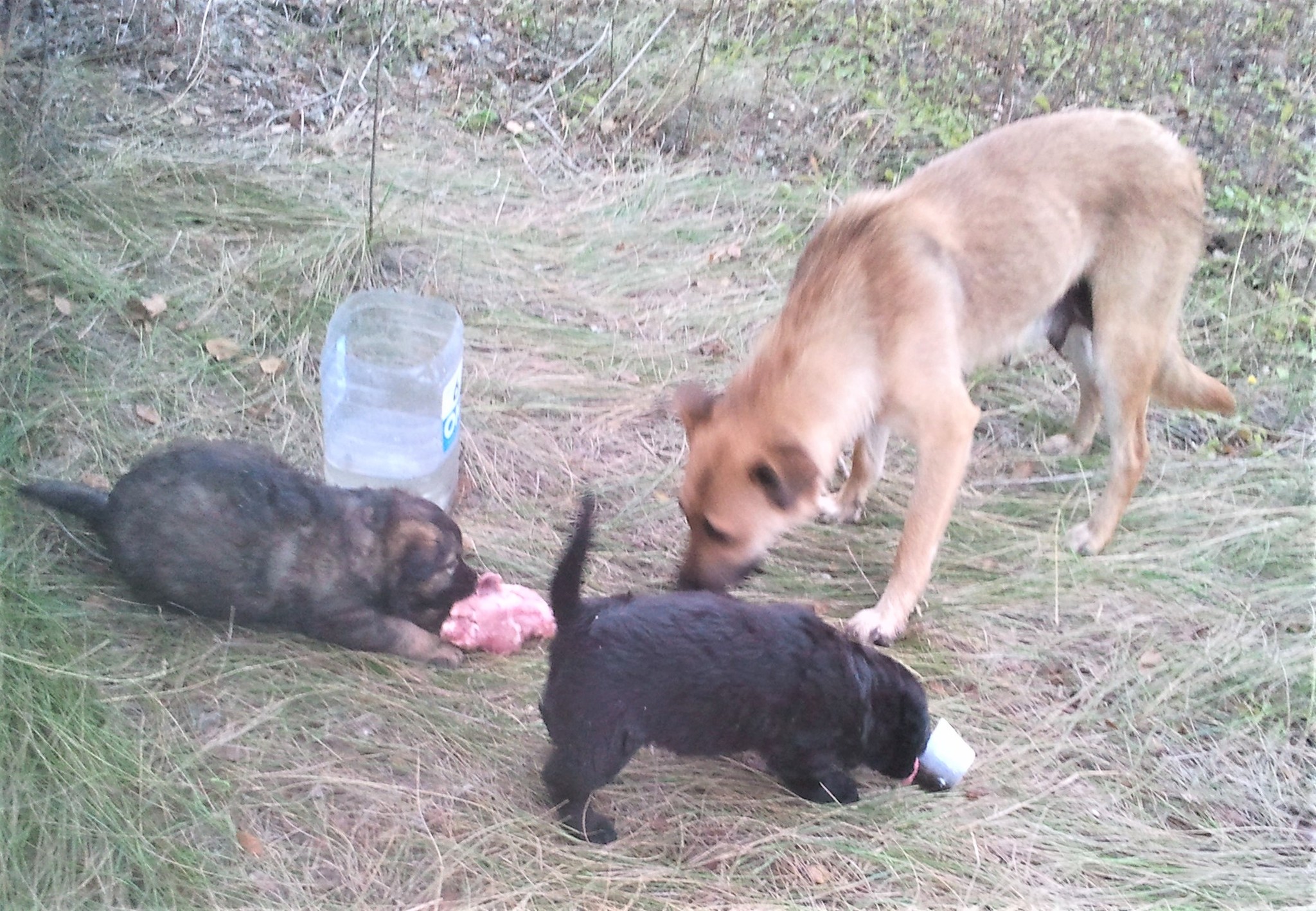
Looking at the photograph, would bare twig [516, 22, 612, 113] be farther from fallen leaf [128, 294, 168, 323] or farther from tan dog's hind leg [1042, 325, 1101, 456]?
tan dog's hind leg [1042, 325, 1101, 456]

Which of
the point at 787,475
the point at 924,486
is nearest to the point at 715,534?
the point at 787,475

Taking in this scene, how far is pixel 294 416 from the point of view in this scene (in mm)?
4383

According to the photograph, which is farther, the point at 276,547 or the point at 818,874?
the point at 276,547

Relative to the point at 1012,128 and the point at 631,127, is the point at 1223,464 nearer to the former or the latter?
the point at 1012,128

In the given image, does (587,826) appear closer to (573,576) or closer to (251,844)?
(573,576)

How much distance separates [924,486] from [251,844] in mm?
2513

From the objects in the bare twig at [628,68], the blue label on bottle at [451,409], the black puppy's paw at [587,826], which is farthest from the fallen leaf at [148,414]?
the bare twig at [628,68]

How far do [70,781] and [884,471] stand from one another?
3.41 m

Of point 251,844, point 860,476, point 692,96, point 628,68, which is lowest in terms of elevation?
point 251,844

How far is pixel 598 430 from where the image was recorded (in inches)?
189

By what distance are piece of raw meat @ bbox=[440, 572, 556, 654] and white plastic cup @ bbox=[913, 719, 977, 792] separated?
4.33ft

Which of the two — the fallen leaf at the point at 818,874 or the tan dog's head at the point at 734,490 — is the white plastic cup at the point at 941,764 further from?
the tan dog's head at the point at 734,490

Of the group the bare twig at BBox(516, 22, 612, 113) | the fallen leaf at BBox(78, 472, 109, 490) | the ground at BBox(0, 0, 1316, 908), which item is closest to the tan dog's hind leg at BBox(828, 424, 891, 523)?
the ground at BBox(0, 0, 1316, 908)

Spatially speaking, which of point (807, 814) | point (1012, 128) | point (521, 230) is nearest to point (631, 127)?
point (521, 230)
